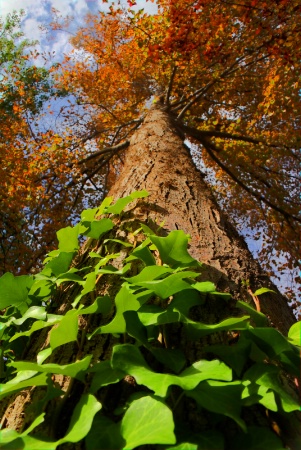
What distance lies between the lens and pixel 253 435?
2.59 ft

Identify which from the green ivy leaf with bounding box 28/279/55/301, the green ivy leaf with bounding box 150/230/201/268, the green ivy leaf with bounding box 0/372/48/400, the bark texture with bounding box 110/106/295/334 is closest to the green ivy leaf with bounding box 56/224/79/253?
the green ivy leaf with bounding box 28/279/55/301

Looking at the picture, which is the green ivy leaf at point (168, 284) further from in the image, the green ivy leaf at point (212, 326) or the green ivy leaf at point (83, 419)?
the green ivy leaf at point (83, 419)

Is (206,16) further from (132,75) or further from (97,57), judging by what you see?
(97,57)

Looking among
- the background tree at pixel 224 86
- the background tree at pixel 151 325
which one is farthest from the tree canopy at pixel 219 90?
the background tree at pixel 151 325

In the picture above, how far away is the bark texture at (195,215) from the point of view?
5.11ft

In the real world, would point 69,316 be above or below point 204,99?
below

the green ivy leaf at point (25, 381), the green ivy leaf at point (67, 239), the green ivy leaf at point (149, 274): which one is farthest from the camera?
the green ivy leaf at point (67, 239)

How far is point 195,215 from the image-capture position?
212 centimetres

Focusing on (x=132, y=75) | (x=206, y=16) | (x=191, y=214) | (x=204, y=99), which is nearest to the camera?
(x=191, y=214)

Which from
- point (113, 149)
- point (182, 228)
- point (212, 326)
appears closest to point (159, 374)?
point (212, 326)

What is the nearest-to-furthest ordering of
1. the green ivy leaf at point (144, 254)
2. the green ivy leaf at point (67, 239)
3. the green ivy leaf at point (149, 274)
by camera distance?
the green ivy leaf at point (149, 274), the green ivy leaf at point (144, 254), the green ivy leaf at point (67, 239)

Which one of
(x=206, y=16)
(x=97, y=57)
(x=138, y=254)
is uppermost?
(x=97, y=57)

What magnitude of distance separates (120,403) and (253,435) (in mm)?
353

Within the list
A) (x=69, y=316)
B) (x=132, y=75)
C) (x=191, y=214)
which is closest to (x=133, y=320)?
(x=69, y=316)
